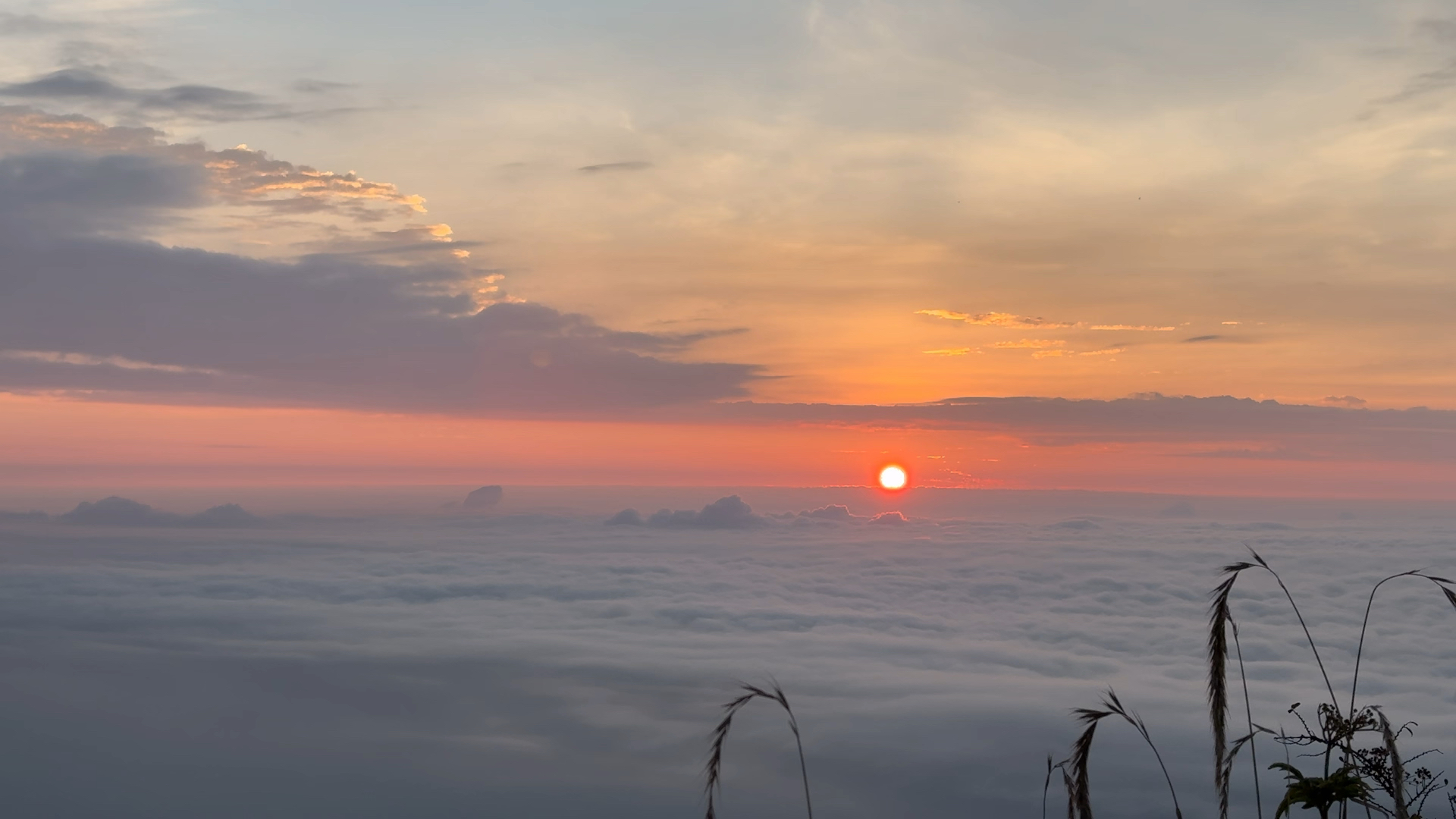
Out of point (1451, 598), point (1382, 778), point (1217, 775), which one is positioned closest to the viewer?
point (1451, 598)

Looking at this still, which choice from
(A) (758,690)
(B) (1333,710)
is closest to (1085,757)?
(A) (758,690)

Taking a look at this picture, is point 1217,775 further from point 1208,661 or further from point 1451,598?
point 1451,598

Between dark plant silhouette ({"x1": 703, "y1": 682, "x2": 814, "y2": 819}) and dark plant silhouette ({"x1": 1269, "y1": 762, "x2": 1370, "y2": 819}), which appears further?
dark plant silhouette ({"x1": 1269, "y1": 762, "x2": 1370, "y2": 819})

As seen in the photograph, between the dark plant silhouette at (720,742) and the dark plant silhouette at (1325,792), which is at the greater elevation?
the dark plant silhouette at (720,742)

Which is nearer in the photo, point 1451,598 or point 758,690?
point 1451,598

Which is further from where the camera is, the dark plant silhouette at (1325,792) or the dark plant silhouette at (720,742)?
the dark plant silhouette at (1325,792)

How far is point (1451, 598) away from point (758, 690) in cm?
689

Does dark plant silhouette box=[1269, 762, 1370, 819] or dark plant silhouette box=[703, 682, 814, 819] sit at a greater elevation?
dark plant silhouette box=[703, 682, 814, 819]

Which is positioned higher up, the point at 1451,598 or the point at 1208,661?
the point at 1451,598

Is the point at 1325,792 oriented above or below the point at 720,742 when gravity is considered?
below

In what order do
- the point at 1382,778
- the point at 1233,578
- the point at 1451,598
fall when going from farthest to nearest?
1. the point at 1382,778
2. the point at 1233,578
3. the point at 1451,598

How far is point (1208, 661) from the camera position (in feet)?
35.5

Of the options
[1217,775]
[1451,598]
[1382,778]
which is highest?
[1451,598]

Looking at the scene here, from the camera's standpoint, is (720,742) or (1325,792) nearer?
(720,742)
